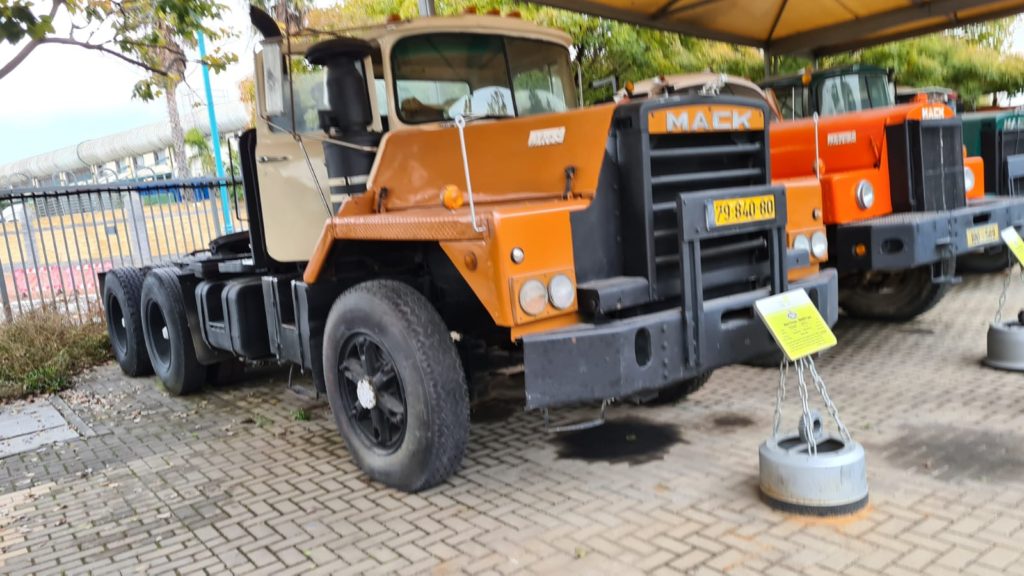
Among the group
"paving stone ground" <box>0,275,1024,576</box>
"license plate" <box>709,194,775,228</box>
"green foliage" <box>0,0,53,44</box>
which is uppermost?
"green foliage" <box>0,0,53,44</box>

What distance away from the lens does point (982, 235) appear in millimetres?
6012

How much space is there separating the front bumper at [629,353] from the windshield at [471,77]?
5.93 feet

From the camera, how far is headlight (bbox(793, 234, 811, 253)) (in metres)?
4.46

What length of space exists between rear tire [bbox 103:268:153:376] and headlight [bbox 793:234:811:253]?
18.9 feet

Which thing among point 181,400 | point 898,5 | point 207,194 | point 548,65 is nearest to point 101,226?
point 207,194

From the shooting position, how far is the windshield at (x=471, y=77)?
15.0 feet

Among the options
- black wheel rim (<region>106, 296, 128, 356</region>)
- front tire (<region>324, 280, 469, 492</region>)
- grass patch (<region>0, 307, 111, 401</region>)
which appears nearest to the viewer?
front tire (<region>324, 280, 469, 492</region>)

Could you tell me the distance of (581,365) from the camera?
342 cm

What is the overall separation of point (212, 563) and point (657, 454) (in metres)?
2.33

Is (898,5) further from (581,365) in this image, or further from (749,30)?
(581,365)

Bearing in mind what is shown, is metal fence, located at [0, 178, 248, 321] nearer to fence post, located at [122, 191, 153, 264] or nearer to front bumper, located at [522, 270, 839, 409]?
fence post, located at [122, 191, 153, 264]

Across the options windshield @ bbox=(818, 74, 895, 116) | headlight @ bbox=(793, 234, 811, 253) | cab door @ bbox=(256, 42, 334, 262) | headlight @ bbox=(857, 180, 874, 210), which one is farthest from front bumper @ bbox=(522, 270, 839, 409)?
windshield @ bbox=(818, 74, 895, 116)

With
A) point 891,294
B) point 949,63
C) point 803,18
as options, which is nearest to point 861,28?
point 803,18

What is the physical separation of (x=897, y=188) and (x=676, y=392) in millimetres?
2532
